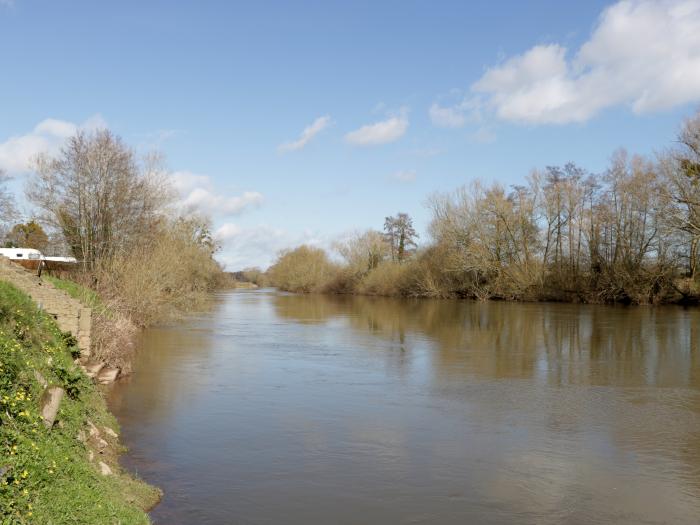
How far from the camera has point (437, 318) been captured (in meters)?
36.8

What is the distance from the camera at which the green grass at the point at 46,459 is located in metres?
5.42

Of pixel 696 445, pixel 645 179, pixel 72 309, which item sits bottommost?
pixel 696 445

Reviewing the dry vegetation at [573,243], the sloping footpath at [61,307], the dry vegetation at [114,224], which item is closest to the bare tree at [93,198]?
the dry vegetation at [114,224]

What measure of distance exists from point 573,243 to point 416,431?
4336cm

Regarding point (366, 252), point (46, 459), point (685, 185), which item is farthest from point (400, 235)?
point (46, 459)

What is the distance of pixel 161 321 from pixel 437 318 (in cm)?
1608

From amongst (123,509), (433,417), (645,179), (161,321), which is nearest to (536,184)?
(645,179)

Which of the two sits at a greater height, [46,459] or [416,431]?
[46,459]

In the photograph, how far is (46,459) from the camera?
20.3 ft

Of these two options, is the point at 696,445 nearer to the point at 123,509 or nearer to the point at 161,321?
the point at 123,509

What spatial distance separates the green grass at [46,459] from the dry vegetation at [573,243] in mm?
37897

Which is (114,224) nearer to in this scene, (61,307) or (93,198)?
(93,198)

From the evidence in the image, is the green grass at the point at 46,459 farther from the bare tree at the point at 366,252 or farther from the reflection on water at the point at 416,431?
the bare tree at the point at 366,252

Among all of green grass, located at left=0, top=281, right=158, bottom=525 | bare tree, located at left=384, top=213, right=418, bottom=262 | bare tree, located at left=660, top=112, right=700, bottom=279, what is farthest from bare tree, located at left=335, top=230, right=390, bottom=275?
green grass, located at left=0, top=281, right=158, bottom=525
